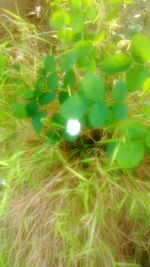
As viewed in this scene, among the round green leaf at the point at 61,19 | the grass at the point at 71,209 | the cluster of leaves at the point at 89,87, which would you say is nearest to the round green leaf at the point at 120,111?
the cluster of leaves at the point at 89,87

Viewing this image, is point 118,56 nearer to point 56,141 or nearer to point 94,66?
point 94,66

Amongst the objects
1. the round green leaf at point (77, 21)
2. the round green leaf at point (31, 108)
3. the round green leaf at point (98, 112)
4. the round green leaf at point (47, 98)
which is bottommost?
the round green leaf at point (98, 112)

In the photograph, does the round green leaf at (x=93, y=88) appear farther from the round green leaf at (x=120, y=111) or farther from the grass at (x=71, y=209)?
the grass at (x=71, y=209)

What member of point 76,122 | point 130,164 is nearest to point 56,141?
point 76,122

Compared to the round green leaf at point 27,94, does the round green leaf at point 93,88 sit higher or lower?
lower

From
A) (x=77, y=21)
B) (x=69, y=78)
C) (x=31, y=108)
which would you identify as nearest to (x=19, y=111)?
(x=31, y=108)

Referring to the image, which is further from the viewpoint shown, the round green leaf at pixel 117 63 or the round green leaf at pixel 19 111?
the round green leaf at pixel 19 111

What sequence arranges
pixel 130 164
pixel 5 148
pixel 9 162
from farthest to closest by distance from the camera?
pixel 5 148, pixel 9 162, pixel 130 164

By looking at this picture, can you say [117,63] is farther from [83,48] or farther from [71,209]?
[71,209]
